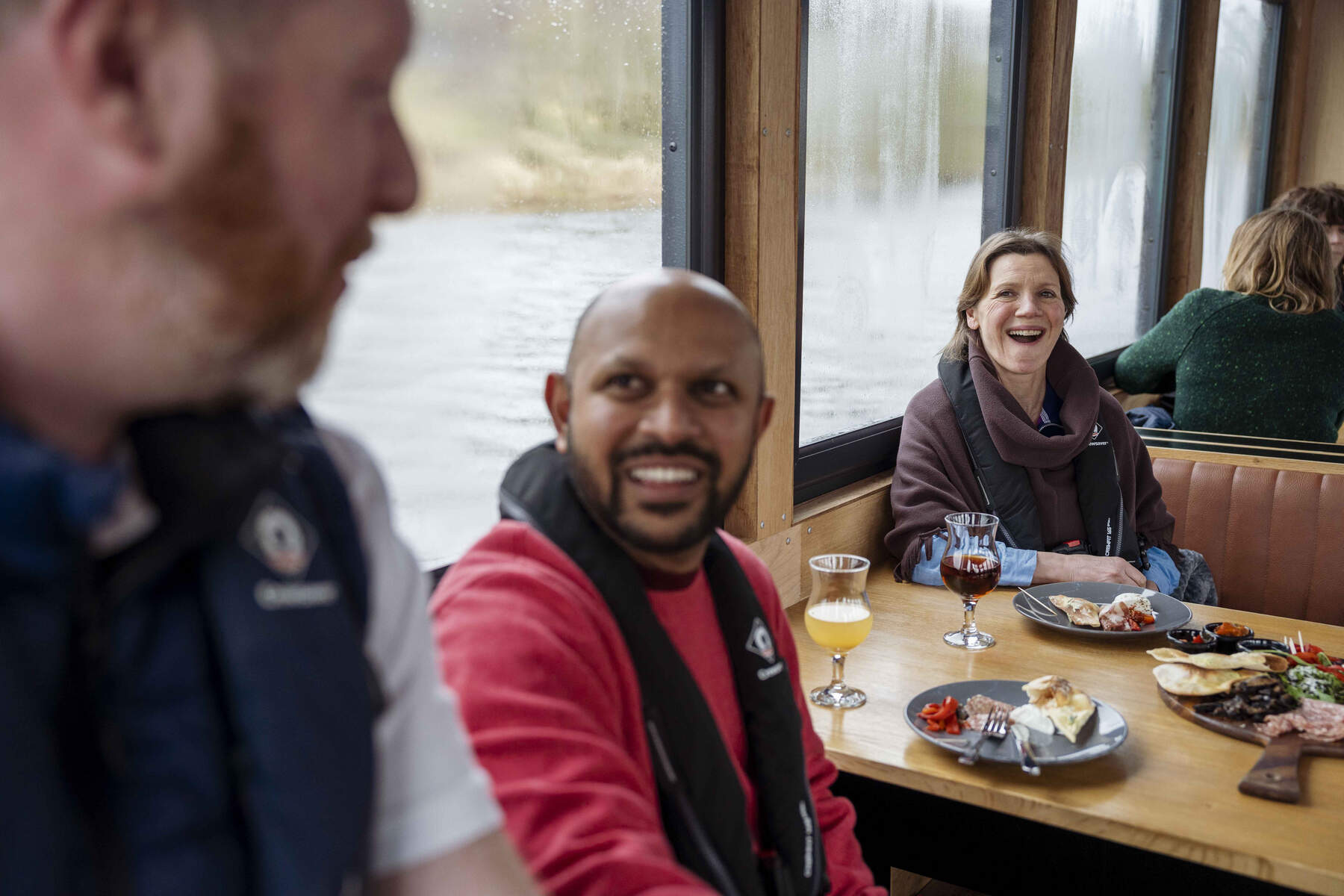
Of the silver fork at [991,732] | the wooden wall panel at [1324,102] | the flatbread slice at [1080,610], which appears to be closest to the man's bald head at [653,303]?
the silver fork at [991,732]

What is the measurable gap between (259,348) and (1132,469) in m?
2.46

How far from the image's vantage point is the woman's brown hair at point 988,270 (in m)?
2.52

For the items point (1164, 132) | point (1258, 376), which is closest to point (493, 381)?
point (1258, 376)

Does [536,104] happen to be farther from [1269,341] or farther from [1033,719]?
[1269,341]

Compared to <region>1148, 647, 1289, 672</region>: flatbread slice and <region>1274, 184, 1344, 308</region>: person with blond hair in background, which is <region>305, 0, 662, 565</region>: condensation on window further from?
<region>1274, 184, 1344, 308</region>: person with blond hair in background

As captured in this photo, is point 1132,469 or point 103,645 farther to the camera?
point 1132,469

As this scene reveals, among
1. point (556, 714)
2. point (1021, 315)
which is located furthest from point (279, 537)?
point (1021, 315)

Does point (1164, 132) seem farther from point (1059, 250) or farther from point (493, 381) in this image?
point (493, 381)

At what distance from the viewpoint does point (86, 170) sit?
43 cm

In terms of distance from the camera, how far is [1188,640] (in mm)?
1765

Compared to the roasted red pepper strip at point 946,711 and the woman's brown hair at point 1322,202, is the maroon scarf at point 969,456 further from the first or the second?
the woman's brown hair at point 1322,202

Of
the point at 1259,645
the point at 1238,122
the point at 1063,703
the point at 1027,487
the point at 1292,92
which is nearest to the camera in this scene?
the point at 1063,703

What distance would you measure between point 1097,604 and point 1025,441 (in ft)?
1.66

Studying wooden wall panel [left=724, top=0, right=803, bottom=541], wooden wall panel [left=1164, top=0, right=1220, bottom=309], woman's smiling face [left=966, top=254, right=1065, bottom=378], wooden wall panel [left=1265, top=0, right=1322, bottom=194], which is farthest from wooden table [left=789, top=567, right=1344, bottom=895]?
wooden wall panel [left=1265, top=0, right=1322, bottom=194]
